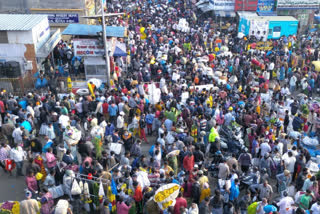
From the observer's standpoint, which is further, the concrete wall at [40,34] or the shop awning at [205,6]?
the shop awning at [205,6]

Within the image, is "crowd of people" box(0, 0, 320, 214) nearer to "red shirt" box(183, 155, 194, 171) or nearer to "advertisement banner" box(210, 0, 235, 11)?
"red shirt" box(183, 155, 194, 171)

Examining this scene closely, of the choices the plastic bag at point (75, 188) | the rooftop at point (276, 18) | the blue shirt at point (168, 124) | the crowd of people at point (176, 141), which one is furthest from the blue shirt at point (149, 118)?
the rooftop at point (276, 18)

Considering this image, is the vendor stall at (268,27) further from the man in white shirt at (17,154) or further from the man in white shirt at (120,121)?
the man in white shirt at (17,154)

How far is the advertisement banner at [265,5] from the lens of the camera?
28.6m

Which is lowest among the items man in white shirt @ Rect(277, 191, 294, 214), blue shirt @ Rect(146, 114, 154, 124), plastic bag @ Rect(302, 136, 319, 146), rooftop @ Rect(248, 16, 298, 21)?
plastic bag @ Rect(302, 136, 319, 146)

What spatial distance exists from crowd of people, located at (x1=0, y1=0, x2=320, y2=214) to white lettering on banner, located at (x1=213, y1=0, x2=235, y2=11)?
1018 centimetres

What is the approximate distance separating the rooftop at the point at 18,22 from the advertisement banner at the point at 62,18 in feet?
21.8

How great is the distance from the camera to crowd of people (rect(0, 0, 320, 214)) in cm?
898

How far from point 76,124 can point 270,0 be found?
22.5m

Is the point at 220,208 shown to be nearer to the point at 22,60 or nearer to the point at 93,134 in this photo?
the point at 93,134

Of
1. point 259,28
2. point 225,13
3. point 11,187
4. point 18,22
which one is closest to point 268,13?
point 225,13

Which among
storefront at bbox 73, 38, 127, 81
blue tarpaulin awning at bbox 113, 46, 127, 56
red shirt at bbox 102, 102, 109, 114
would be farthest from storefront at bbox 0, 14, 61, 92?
red shirt at bbox 102, 102, 109, 114

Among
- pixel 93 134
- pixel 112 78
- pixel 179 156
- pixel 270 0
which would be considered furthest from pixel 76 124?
pixel 270 0

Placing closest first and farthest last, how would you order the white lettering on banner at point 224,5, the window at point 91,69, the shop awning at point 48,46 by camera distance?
1. the window at point 91,69
2. the shop awning at point 48,46
3. the white lettering on banner at point 224,5
